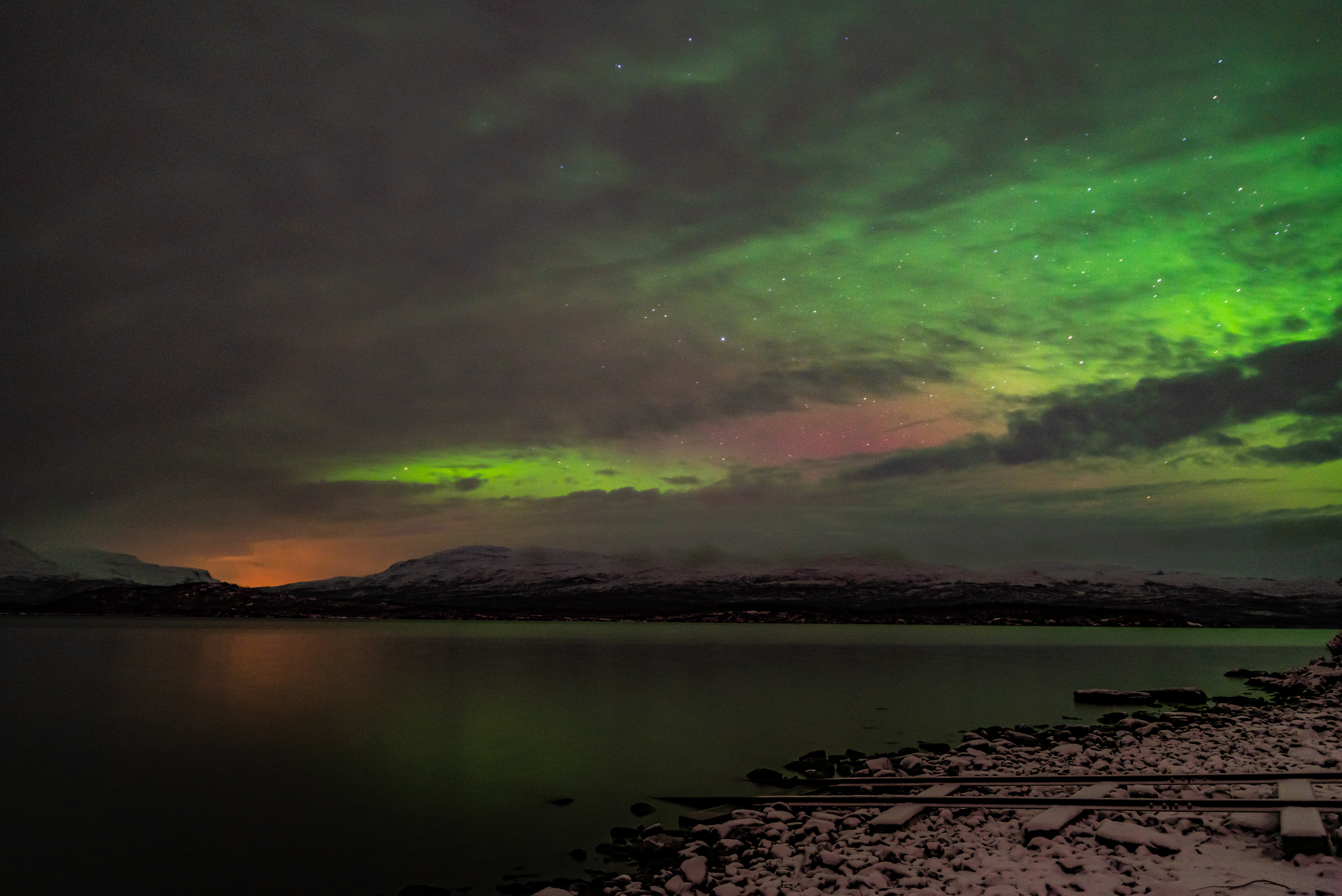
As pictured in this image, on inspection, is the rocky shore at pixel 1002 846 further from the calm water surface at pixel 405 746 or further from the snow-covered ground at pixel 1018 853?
the calm water surface at pixel 405 746

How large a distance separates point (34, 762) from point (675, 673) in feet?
149

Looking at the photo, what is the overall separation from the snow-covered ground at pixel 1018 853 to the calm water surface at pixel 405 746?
358 centimetres

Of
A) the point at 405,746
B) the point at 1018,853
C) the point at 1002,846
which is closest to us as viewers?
the point at 1018,853

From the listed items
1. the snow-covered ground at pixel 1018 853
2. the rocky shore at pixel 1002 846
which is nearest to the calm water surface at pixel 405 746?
the rocky shore at pixel 1002 846

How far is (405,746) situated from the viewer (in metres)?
32.3

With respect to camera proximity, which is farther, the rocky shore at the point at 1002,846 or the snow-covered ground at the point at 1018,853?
the rocky shore at the point at 1002,846

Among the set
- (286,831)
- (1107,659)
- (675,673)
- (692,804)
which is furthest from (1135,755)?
(1107,659)

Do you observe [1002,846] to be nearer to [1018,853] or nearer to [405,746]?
[1018,853]

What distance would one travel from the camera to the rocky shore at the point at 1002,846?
10.9 meters

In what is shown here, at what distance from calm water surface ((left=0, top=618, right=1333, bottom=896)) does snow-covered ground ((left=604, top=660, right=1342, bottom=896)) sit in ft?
11.7

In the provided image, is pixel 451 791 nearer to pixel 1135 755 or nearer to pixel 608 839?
pixel 608 839

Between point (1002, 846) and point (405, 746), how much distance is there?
84.6ft

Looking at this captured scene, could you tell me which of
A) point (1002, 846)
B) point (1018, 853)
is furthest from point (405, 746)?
point (1018, 853)

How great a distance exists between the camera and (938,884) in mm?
11719
